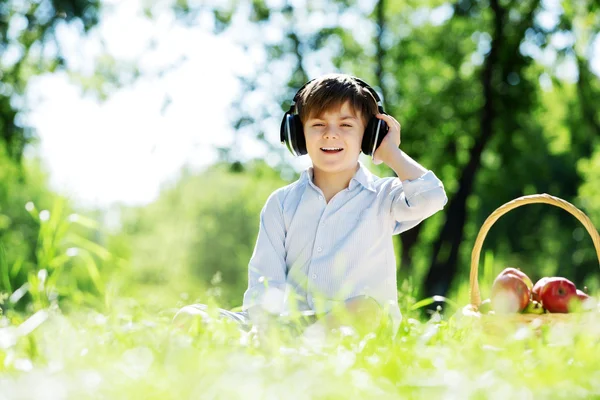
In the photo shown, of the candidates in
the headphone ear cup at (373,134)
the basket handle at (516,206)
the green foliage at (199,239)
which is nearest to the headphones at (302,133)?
the headphone ear cup at (373,134)

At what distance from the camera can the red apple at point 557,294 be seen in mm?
3479

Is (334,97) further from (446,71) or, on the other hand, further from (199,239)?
(199,239)

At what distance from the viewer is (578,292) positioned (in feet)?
11.8

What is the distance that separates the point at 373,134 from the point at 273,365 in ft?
5.59

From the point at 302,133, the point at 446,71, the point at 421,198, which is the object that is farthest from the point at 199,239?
the point at 421,198

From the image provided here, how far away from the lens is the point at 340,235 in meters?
3.32

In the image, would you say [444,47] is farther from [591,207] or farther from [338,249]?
[338,249]

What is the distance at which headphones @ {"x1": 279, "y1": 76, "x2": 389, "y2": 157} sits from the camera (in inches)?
130

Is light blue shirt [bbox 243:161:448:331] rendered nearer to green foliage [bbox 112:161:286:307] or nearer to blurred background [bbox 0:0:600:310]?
blurred background [bbox 0:0:600:310]

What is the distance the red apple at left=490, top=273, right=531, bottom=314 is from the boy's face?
0.93 metres

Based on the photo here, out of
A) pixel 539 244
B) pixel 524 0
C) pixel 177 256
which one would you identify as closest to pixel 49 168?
pixel 177 256

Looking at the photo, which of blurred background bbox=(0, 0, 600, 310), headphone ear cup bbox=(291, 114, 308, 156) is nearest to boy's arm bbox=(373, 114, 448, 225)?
headphone ear cup bbox=(291, 114, 308, 156)

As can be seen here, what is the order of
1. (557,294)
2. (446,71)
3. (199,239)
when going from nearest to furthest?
1. (557,294)
2. (446,71)
3. (199,239)

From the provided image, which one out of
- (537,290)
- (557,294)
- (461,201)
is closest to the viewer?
(557,294)
